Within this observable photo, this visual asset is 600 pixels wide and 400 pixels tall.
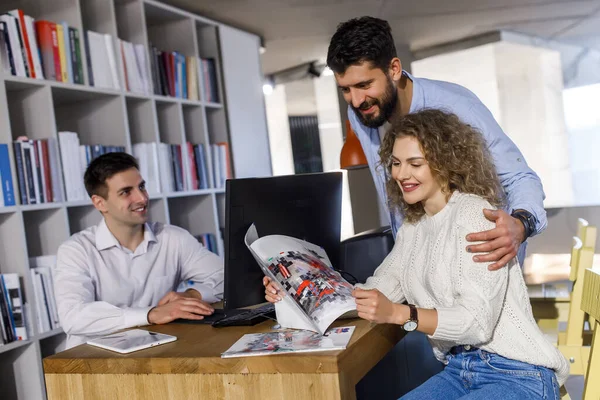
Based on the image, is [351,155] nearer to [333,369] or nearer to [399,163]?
[399,163]

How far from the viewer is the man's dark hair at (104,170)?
2.54 meters

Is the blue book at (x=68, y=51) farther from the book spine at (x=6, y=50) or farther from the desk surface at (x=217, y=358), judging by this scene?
the desk surface at (x=217, y=358)

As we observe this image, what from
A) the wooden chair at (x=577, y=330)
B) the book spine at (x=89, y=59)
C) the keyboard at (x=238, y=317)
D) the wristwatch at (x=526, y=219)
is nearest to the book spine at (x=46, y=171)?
the book spine at (x=89, y=59)

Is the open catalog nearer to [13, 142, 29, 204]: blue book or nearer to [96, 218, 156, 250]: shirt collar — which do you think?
[96, 218, 156, 250]: shirt collar

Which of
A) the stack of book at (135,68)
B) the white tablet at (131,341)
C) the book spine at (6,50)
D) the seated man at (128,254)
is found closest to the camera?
the white tablet at (131,341)

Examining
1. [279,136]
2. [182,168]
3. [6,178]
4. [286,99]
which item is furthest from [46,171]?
[279,136]

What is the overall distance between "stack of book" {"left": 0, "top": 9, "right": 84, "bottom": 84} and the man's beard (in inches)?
67.3

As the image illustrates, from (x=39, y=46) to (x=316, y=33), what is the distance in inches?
108

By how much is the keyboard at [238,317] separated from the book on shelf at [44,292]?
4.17ft

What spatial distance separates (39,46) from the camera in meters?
3.10


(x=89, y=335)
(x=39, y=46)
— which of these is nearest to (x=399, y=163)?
(x=89, y=335)

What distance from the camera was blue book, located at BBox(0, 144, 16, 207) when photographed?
2.79 m

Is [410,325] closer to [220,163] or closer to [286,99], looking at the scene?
[220,163]

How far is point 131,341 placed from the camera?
1.64 metres
